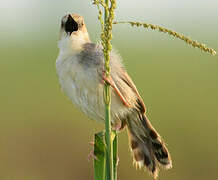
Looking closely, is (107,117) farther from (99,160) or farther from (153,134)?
(153,134)

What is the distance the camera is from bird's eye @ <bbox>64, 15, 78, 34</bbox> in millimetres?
3253

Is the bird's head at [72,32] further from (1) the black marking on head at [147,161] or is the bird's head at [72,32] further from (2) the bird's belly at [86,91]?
(1) the black marking on head at [147,161]

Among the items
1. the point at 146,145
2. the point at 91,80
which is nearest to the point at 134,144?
the point at 146,145

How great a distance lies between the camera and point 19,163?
7.46 metres

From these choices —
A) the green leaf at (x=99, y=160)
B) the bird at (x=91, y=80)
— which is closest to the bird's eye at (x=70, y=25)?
the bird at (x=91, y=80)

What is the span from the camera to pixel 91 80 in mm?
3199

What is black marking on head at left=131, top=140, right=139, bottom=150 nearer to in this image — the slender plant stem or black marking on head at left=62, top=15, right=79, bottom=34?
black marking on head at left=62, top=15, right=79, bottom=34

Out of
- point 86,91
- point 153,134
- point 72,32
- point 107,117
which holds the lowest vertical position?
point 153,134

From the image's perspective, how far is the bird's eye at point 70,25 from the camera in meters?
3.25

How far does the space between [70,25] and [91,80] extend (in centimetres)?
43

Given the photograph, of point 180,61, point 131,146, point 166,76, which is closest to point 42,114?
point 166,76

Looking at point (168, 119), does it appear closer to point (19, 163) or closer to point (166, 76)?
point (166, 76)

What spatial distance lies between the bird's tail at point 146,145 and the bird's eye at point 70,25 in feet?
3.11

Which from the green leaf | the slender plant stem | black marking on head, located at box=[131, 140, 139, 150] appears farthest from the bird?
the slender plant stem
